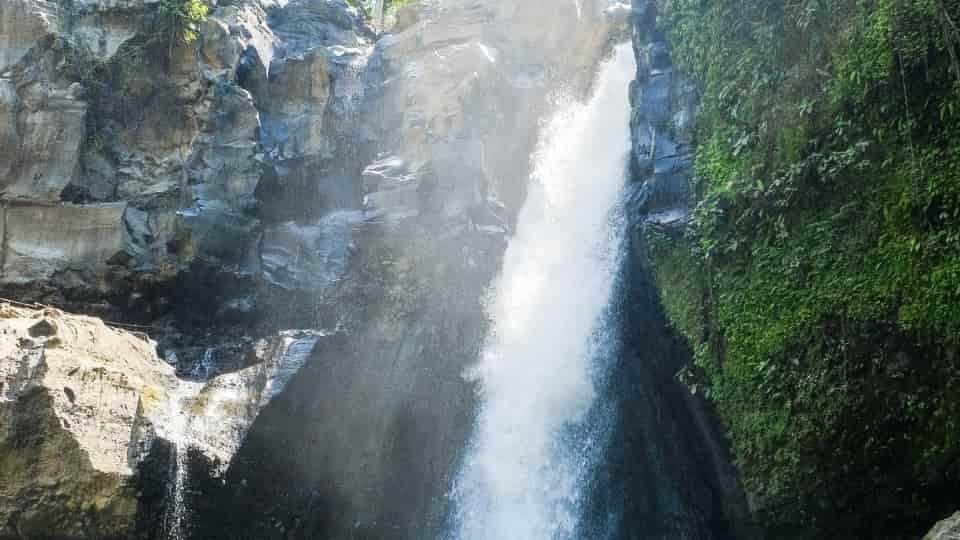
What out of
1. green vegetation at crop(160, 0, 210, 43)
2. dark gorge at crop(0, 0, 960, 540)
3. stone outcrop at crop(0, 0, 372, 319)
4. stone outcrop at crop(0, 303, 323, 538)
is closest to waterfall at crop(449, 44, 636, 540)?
dark gorge at crop(0, 0, 960, 540)

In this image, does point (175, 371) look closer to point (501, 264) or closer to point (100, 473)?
point (100, 473)

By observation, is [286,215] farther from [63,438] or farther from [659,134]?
[659,134]

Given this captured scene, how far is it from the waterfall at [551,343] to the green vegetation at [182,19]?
370 inches

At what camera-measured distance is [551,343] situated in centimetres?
1612

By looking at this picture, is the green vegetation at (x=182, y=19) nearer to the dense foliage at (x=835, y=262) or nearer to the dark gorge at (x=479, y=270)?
the dark gorge at (x=479, y=270)

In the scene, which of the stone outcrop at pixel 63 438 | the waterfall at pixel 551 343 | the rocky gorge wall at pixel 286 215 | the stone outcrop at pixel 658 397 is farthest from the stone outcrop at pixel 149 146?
the stone outcrop at pixel 658 397

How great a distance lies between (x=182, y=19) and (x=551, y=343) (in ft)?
41.6

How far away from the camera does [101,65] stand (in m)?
20.2

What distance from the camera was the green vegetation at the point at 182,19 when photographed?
66.6 ft

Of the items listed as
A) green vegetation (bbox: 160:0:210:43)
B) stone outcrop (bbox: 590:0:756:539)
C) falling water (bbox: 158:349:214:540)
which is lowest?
falling water (bbox: 158:349:214:540)

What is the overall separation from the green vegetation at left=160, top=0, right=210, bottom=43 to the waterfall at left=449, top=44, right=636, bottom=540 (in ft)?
30.8

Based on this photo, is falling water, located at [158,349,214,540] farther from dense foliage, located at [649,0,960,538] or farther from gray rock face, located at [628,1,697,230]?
gray rock face, located at [628,1,697,230]

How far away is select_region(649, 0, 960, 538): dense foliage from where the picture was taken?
9547 millimetres

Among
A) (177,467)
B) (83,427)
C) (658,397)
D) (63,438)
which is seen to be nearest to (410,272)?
(658,397)
